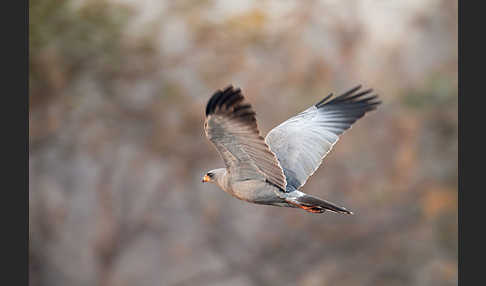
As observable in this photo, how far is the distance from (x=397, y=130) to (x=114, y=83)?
152 inches

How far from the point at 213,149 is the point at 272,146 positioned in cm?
512

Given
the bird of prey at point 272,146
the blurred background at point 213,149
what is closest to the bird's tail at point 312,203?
the bird of prey at point 272,146

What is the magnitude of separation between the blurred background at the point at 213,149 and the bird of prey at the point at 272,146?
4765 millimetres

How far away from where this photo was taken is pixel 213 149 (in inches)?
337

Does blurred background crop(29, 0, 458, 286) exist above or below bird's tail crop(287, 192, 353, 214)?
above

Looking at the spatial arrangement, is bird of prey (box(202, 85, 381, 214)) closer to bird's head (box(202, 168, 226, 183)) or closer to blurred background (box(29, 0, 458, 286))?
bird's head (box(202, 168, 226, 183))

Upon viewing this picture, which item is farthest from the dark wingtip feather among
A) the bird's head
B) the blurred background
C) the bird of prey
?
the blurred background

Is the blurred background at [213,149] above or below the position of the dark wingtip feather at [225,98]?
above

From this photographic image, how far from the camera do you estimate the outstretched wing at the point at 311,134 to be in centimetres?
333

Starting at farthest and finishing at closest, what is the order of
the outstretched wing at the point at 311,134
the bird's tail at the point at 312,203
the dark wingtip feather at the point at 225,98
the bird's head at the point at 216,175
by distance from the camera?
1. the outstretched wing at the point at 311,134
2. the bird's head at the point at 216,175
3. the bird's tail at the point at 312,203
4. the dark wingtip feather at the point at 225,98

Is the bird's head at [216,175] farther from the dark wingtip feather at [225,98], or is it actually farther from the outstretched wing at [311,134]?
the dark wingtip feather at [225,98]

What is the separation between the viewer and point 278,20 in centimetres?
952

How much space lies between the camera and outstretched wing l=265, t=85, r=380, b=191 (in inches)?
131

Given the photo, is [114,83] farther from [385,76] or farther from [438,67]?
[438,67]
